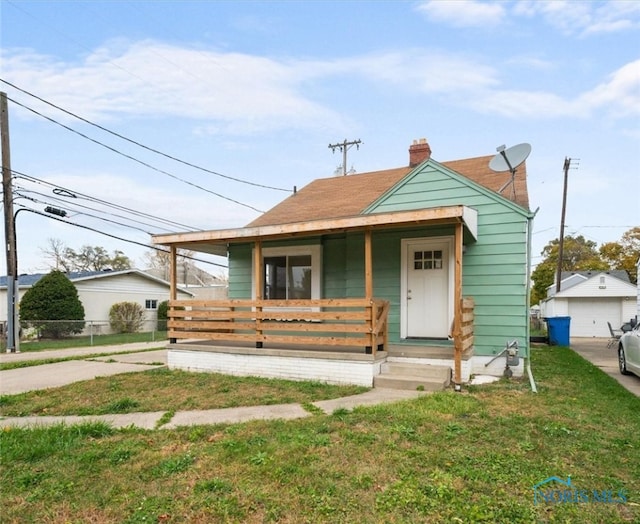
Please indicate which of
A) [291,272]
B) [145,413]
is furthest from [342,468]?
[291,272]

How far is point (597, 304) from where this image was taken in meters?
21.3

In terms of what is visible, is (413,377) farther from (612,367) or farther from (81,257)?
(81,257)

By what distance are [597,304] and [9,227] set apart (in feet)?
85.6

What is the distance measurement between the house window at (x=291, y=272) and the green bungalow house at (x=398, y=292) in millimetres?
27

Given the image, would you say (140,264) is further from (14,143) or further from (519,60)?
(519,60)

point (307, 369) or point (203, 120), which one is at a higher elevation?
point (203, 120)

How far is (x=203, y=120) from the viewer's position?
45.0 ft

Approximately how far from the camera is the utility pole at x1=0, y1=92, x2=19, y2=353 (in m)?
13.2

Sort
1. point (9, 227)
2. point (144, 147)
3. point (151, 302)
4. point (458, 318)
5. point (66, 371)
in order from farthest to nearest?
point (151, 302), point (144, 147), point (9, 227), point (66, 371), point (458, 318)

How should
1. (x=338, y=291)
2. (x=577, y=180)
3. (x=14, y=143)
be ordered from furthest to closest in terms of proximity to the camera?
(x=577, y=180) < (x=14, y=143) < (x=338, y=291)

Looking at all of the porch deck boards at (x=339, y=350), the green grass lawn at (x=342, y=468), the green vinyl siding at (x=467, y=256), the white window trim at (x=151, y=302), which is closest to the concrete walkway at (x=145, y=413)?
the green grass lawn at (x=342, y=468)

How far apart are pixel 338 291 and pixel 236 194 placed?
1288 centimetres

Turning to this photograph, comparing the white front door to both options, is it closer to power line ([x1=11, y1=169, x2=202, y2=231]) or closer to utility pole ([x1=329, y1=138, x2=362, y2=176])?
power line ([x1=11, y1=169, x2=202, y2=231])

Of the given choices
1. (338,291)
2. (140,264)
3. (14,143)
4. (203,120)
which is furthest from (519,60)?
(140,264)
